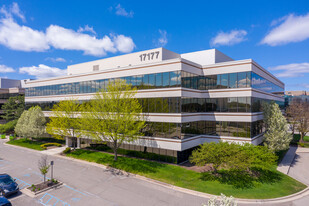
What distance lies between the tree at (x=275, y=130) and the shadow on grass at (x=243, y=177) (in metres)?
5.37

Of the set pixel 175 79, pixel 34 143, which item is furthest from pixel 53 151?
pixel 175 79

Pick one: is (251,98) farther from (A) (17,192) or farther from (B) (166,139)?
(A) (17,192)

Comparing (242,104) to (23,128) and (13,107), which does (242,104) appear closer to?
(23,128)

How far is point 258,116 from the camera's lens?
2844 cm

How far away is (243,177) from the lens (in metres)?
21.4

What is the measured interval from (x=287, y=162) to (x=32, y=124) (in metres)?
47.2

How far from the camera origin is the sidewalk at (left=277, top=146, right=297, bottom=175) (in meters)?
25.6

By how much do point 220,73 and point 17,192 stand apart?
93.7 ft

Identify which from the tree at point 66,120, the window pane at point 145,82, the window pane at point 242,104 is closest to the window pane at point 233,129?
the window pane at point 242,104

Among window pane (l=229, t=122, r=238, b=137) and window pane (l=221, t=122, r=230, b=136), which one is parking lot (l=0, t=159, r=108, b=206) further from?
window pane (l=229, t=122, r=238, b=137)

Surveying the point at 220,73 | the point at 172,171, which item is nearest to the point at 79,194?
the point at 172,171

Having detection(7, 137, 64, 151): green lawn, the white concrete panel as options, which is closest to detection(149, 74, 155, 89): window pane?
→ the white concrete panel

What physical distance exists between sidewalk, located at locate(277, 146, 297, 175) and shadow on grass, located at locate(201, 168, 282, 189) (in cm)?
270

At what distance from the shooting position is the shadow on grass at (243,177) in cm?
2014
